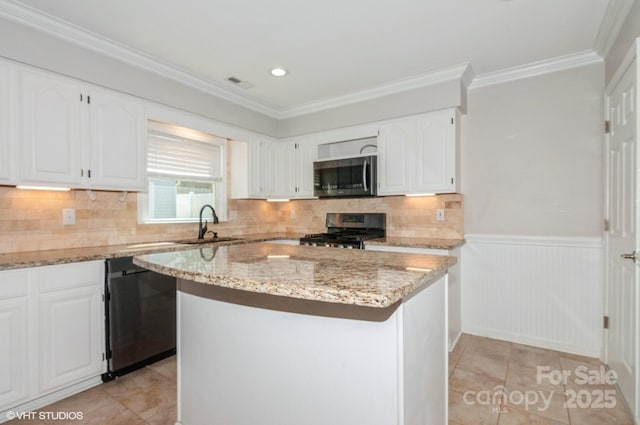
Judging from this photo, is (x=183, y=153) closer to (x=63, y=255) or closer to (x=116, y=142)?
(x=116, y=142)

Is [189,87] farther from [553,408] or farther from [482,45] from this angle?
[553,408]

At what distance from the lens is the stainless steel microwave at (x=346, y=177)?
11.4 feet

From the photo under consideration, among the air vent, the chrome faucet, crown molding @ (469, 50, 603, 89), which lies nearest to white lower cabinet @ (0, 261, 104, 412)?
the chrome faucet

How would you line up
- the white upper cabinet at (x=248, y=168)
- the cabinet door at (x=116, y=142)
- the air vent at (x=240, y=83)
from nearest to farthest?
the cabinet door at (x=116, y=142) → the air vent at (x=240, y=83) → the white upper cabinet at (x=248, y=168)

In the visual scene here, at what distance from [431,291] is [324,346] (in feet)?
1.75

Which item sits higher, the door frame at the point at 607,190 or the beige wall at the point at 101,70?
the beige wall at the point at 101,70

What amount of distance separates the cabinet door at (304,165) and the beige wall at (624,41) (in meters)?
2.78

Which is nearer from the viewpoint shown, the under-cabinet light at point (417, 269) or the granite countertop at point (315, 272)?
the granite countertop at point (315, 272)

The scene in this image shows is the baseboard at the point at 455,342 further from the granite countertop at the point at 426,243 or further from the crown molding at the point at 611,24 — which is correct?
the crown molding at the point at 611,24

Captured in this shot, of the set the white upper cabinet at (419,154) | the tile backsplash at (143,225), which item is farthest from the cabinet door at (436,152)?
the tile backsplash at (143,225)

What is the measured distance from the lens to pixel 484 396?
2199 millimetres

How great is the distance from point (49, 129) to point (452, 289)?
11.4ft

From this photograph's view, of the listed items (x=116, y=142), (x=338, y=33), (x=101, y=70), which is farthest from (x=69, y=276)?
(x=338, y=33)

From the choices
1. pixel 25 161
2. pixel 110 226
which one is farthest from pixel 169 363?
pixel 25 161
